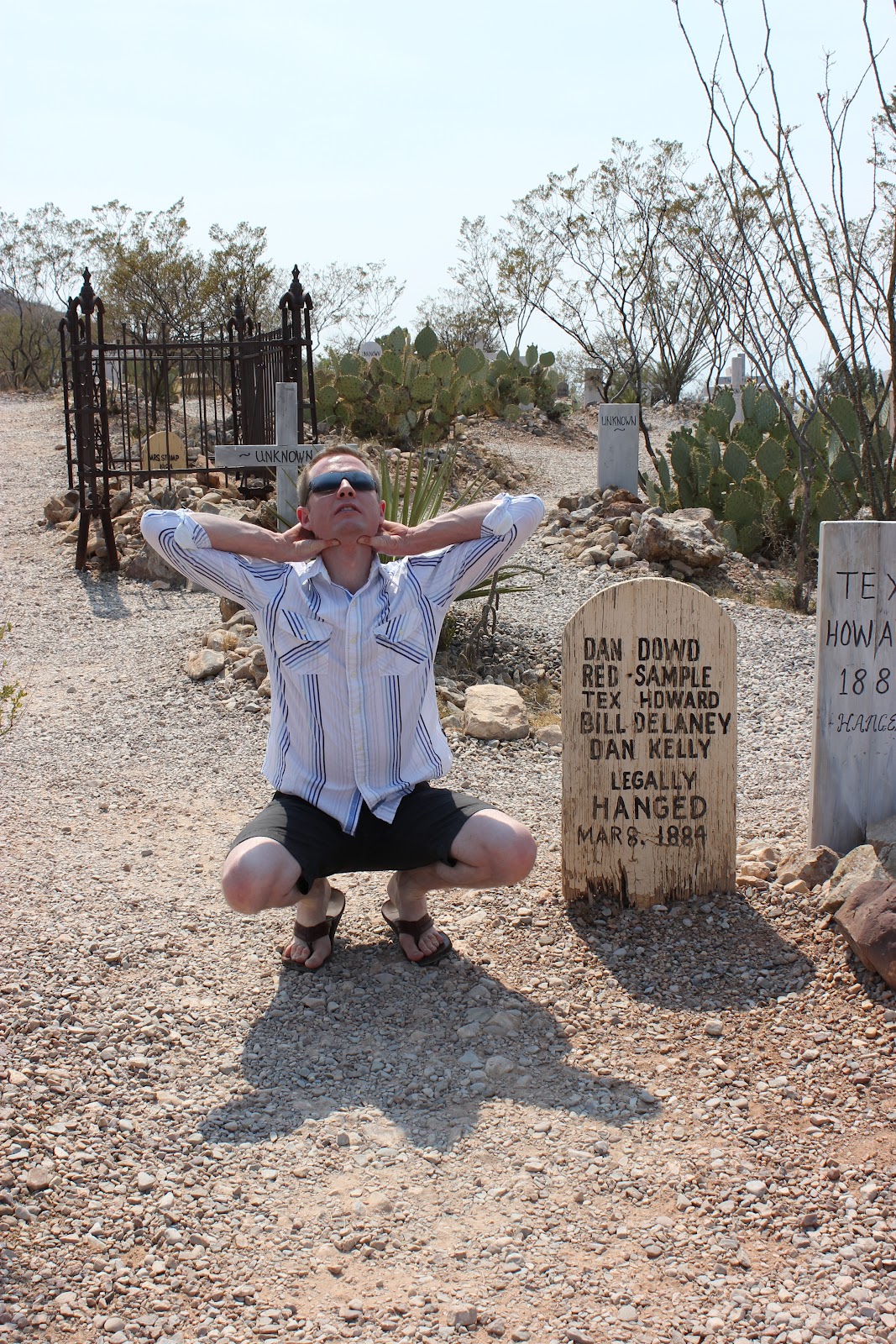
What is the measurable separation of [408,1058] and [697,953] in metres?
0.92

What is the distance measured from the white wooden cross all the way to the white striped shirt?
3.91 meters

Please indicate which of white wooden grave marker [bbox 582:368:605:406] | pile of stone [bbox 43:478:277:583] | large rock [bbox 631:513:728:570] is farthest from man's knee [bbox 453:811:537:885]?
white wooden grave marker [bbox 582:368:605:406]

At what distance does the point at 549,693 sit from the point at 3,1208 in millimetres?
4563

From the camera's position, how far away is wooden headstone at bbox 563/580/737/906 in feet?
11.2

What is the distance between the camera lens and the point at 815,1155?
2391 millimetres

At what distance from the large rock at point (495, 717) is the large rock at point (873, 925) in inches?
96.5

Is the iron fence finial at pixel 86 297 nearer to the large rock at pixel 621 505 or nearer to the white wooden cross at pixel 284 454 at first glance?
the white wooden cross at pixel 284 454

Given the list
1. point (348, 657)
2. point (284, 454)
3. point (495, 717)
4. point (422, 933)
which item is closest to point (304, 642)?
point (348, 657)

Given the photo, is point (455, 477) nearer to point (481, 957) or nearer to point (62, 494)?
point (62, 494)

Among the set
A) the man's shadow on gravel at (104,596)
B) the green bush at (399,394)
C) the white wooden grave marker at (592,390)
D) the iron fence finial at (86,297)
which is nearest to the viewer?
the man's shadow on gravel at (104,596)

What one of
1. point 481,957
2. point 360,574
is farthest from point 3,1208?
point 360,574

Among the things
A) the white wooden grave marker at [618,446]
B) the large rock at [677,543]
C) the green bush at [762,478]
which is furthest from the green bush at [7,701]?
the white wooden grave marker at [618,446]

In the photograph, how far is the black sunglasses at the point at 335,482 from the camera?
310 centimetres

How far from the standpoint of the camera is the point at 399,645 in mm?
3090
